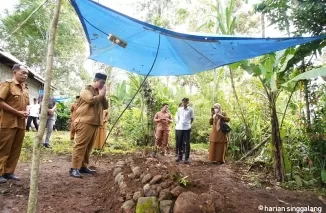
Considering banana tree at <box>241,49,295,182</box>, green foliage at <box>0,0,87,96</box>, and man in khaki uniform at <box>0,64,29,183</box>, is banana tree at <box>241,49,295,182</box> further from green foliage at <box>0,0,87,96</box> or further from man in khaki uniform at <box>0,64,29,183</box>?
green foliage at <box>0,0,87,96</box>

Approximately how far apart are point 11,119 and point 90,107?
108cm

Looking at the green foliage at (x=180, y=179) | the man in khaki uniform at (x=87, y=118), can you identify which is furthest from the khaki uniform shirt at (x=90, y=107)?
the green foliage at (x=180, y=179)

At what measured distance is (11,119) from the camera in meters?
3.55

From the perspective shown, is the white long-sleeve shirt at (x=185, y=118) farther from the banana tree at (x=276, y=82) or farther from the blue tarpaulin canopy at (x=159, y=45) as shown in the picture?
the banana tree at (x=276, y=82)

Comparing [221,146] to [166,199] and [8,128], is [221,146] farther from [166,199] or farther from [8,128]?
[8,128]

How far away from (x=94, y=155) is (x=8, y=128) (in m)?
3.20

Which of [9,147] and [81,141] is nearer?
[9,147]

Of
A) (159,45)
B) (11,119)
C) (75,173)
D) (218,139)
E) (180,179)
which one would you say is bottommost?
(75,173)

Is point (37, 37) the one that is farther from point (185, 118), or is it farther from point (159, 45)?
point (159, 45)

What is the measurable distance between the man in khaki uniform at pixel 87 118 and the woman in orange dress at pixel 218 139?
9.48 feet

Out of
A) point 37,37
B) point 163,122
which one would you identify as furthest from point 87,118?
point 37,37

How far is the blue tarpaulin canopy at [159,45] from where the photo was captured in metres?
3.34

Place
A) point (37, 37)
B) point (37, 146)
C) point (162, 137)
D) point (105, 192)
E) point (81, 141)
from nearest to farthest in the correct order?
point (37, 146), point (105, 192), point (81, 141), point (162, 137), point (37, 37)

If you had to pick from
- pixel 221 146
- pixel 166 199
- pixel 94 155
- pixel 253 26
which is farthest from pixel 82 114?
pixel 253 26
